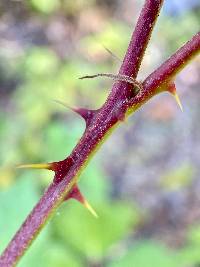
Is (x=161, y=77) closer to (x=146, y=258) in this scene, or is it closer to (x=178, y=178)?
(x=146, y=258)

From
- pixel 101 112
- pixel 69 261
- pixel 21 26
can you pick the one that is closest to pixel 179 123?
pixel 21 26

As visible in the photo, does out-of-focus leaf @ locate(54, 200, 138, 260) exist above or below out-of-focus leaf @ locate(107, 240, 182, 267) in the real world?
below

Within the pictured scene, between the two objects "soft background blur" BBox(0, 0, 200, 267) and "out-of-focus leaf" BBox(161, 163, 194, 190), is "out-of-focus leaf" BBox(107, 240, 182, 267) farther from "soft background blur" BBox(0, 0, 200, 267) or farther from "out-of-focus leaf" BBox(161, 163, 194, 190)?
"out-of-focus leaf" BBox(161, 163, 194, 190)

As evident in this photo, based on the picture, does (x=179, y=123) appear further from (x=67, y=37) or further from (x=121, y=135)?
(x=67, y=37)

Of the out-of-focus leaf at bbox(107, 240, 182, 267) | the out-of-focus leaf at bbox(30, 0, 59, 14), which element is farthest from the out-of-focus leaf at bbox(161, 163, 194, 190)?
the out-of-focus leaf at bbox(107, 240, 182, 267)

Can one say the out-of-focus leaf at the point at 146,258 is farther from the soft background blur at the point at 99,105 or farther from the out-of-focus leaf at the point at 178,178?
the out-of-focus leaf at the point at 178,178

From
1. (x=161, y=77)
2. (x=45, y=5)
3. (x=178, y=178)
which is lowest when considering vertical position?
(x=178, y=178)

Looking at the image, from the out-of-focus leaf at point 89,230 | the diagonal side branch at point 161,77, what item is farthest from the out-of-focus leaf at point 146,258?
the diagonal side branch at point 161,77

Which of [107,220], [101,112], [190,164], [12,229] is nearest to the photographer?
[101,112]

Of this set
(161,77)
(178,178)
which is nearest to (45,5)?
(178,178)
